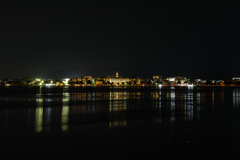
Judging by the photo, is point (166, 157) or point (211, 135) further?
point (211, 135)

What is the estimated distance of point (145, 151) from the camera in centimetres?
745

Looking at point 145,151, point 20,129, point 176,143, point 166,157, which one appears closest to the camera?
point 166,157

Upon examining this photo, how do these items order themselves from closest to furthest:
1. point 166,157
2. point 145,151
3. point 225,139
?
point 166,157, point 145,151, point 225,139

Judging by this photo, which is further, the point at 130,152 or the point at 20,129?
the point at 20,129

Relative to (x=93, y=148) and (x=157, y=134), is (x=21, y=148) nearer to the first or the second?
(x=93, y=148)

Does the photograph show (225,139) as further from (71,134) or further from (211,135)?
(71,134)

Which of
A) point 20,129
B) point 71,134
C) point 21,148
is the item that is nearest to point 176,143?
point 71,134

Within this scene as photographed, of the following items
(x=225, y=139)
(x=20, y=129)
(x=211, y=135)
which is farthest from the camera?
(x=20, y=129)

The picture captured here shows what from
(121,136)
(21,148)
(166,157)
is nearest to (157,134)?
(121,136)

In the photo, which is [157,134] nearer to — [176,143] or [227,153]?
[176,143]

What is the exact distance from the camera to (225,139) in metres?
8.92

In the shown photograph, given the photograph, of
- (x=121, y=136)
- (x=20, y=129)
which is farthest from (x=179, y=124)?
(x=20, y=129)

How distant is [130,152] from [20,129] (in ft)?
17.9

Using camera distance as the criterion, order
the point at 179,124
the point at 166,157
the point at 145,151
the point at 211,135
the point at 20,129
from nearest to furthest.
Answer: the point at 166,157 → the point at 145,151 → the point at 211,135 → the point at 20,129 → the point at 179,124
